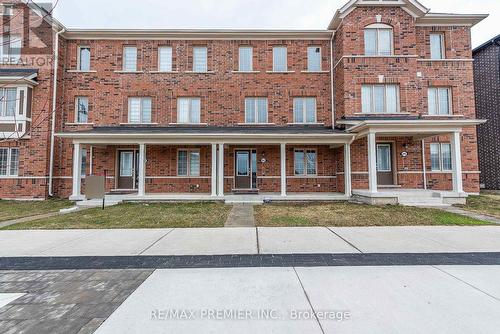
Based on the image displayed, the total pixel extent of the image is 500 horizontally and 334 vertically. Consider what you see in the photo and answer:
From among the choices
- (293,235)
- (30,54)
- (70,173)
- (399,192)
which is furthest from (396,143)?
(30,54)

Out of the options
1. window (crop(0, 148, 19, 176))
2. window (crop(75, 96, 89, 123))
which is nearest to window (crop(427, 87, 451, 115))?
window (crop(75, 96, 89, 123))

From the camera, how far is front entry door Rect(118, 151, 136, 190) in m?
14.5

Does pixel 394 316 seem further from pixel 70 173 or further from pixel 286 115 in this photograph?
pixel 70 173

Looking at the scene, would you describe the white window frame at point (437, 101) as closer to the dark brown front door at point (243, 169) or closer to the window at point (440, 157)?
the window at point (440, 157)

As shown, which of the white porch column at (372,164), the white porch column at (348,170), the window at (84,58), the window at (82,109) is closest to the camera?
the white porch column at (372,164)

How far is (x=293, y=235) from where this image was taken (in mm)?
6172

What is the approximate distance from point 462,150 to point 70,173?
21203 millimetres

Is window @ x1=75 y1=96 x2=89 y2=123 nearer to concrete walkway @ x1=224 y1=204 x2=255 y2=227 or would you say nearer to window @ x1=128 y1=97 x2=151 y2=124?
window @ x1=128 y1=97 x2=151 y2=124

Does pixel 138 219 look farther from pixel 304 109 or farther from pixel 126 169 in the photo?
pixel 304 109

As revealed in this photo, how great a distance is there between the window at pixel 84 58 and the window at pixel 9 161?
18.4 feet

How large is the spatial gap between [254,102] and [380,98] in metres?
6.64

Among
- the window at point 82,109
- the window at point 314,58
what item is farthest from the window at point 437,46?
the window at point 82,109

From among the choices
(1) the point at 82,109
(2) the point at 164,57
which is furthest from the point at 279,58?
(1) the point at 82,109

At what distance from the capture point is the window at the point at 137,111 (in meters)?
14.8
